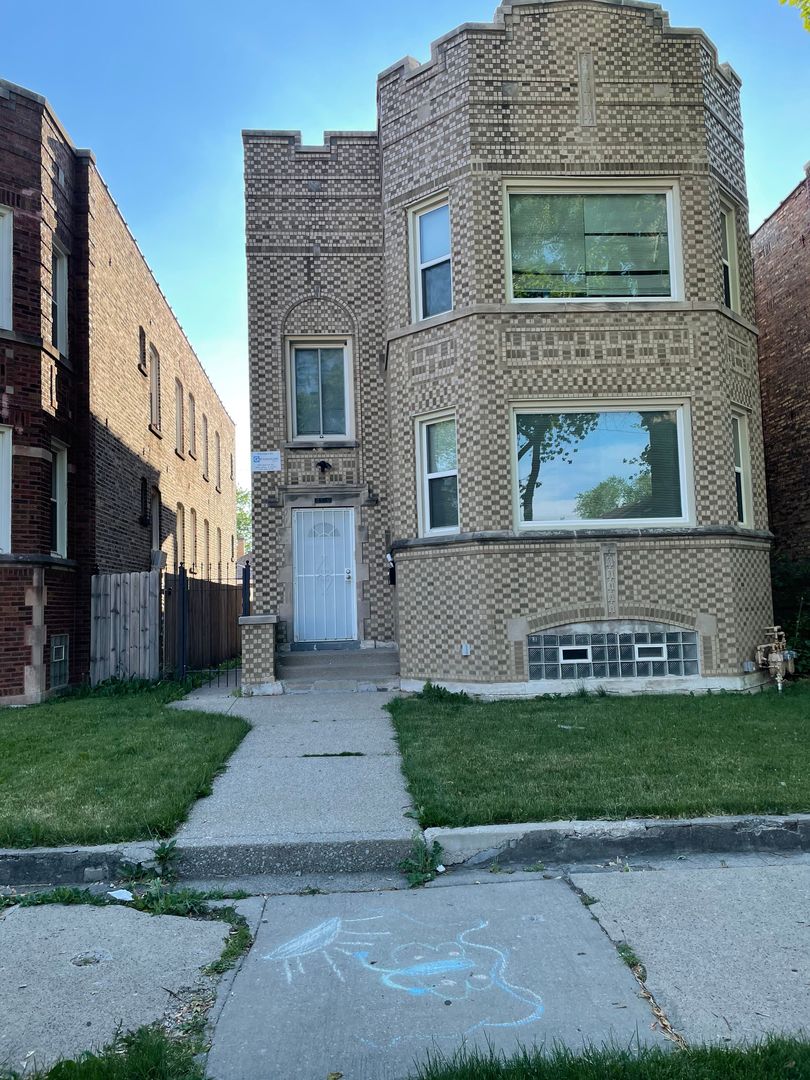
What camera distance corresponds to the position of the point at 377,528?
13805 millimetres

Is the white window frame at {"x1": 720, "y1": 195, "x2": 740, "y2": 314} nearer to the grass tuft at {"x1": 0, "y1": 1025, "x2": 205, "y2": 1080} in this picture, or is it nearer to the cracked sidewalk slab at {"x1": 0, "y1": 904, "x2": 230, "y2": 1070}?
the cracked sidewalk slab at {"x1": 0, "y1": 904, "x2": 230, "y2": 1070}

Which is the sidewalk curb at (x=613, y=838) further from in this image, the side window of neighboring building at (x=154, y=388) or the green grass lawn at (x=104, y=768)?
the side window of neighboring building at (x=154, y=388)

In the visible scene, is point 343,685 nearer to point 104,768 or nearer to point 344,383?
point 104,768

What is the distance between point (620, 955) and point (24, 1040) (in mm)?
2324

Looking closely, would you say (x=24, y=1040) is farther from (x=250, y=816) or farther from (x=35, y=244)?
(x=35, y=244)

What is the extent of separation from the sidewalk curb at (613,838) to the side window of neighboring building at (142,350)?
14.4 metres

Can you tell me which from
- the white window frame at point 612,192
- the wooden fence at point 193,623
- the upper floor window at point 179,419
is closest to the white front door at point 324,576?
the wooden fence at point 193,623

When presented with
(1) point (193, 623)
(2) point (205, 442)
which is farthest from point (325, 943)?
(2) point (205, 442)

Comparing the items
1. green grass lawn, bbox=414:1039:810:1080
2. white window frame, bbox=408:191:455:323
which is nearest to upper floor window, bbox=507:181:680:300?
white window frame, bbox=408:191:455:323

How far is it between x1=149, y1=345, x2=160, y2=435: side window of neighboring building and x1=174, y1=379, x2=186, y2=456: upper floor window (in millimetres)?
1930

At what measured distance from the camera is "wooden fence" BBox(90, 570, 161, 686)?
13047mm

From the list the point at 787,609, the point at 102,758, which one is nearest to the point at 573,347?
the point at 787,609

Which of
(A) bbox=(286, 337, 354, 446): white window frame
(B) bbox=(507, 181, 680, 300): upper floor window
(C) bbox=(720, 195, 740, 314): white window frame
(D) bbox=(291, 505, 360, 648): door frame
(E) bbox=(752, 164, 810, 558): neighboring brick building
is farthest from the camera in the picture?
(E) bbox=(752, 164, 810, 558): neighboring brick building

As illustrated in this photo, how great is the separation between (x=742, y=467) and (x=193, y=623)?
354 inches
